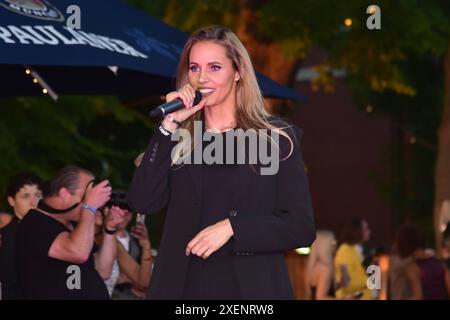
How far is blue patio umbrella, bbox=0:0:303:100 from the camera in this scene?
7129mm

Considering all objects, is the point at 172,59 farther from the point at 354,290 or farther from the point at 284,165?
Answer: the point at 354,290

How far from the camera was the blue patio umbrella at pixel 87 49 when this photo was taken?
7129 mm

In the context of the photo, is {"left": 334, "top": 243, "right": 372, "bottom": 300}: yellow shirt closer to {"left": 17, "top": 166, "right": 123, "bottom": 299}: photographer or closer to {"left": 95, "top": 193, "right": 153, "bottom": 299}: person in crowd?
{"left": 95, "top": 193, "right": 153, "bottom": 299}: person in crowd

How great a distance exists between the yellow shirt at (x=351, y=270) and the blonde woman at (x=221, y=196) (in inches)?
312

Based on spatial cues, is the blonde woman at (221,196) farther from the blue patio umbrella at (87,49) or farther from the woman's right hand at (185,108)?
the blue patio umbrella at (87,49)

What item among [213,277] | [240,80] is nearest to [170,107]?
[240,80]

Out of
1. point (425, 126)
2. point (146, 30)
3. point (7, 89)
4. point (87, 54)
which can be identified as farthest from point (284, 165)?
point (425, 126)

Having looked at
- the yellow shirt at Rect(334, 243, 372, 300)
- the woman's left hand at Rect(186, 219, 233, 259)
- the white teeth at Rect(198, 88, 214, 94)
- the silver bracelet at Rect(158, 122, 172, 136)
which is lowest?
the woman's left hand at Rect(186, 219, 233, 259)

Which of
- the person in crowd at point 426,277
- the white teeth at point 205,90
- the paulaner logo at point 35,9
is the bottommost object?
the white teeth at point 205,90

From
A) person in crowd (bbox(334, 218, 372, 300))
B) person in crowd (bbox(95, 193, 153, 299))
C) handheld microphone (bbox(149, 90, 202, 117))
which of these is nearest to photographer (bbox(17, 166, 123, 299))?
person in crowd (bbox(95, 193, 153, 299))

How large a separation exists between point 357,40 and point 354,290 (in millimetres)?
7369

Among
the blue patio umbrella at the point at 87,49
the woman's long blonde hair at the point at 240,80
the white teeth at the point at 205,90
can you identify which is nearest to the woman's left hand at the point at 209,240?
the woman's long blonde hair at the point at 240,80

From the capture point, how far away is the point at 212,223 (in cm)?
430

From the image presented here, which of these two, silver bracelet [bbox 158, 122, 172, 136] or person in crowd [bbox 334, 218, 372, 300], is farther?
person in crowd [bbox 334, 218, 372, 300]
